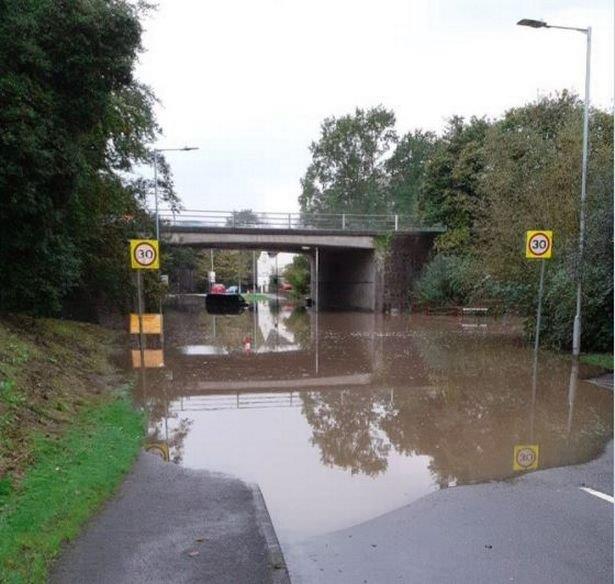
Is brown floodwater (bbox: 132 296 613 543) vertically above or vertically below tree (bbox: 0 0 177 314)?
below

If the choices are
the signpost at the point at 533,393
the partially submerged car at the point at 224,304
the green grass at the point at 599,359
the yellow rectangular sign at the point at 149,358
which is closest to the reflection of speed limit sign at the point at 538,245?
the signpost at the point at 533,393

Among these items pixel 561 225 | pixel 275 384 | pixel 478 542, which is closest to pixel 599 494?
pixel 478 542

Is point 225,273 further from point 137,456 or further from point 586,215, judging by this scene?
point 137,456

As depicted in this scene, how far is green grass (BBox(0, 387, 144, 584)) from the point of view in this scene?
3.87 m

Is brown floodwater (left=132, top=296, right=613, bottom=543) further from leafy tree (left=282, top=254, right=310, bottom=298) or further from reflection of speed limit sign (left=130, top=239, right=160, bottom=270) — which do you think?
leafy tree (left=282, top=254, right=310, bottom=298)

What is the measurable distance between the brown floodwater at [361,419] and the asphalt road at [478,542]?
1.26 ft

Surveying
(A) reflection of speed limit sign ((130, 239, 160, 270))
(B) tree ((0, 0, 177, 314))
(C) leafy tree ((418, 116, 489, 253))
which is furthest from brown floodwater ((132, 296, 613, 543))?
(C) leafy tree ((418, 116, 489, 253))

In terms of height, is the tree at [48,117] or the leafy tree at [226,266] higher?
the tree at [48,117]

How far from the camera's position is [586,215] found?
13.0 metres

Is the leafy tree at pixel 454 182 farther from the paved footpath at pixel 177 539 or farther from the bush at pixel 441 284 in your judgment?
the paved footpath at pixel 177 539

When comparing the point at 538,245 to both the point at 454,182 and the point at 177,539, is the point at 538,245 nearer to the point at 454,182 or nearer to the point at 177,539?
the point at 177,539

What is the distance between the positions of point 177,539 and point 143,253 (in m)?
8.93

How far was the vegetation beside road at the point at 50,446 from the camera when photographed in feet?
13.6

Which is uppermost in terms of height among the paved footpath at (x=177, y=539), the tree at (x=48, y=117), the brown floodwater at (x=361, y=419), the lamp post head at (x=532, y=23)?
the lamp post head at (x=532, y=23)
